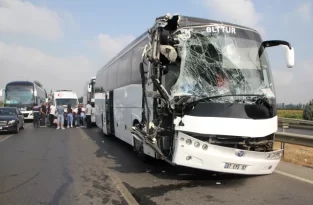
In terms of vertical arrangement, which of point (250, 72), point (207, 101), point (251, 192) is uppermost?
point (250, 72)

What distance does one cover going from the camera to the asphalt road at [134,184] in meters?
5.88

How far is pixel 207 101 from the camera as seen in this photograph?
623cm

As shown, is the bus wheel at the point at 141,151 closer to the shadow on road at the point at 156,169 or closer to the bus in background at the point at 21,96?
the shadow on road at the point at 156,169

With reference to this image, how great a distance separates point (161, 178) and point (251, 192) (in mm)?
2027

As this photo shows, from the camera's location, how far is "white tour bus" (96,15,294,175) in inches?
241

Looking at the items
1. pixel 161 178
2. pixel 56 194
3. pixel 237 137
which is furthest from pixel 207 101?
pixel 56 194

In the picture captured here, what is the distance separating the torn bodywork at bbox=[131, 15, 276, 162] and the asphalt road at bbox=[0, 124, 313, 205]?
822 millimetres

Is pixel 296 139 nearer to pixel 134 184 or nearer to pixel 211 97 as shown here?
pixel 211 97

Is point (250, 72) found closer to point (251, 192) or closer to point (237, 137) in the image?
point (237, 137)

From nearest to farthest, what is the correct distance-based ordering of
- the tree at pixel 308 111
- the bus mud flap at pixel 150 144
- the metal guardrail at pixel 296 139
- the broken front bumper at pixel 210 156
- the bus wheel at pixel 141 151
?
the broken front bumper at pixel 210 156
the bus mud flap at pixel 150 144
the metal guardrail at pixel 296 139
the bus wheel at pixel 141 151
the tree at pixel 308 111

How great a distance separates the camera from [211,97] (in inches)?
245

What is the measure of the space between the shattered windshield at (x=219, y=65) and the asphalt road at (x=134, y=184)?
185 cm

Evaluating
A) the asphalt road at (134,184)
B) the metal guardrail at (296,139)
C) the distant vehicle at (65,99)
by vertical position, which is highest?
the distant vehicle at (65,99)

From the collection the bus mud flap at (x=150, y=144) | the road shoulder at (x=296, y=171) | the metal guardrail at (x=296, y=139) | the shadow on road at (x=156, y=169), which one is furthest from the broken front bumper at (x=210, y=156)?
the metal guardrail at (x=296, y=139)
